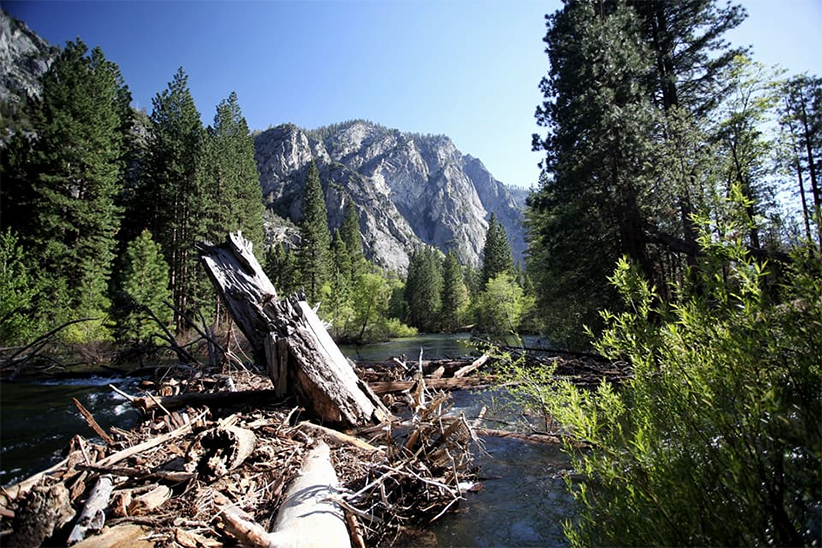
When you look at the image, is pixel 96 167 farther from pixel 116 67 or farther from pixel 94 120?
pixel 116 67

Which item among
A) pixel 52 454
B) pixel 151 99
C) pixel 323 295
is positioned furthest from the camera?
pixel 323 295

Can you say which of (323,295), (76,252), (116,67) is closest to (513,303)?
(323,295)

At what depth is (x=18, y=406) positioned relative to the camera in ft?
Answer: 29.6

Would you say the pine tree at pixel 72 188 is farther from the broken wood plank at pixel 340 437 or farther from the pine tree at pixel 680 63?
the pine tree at pixel 680 63

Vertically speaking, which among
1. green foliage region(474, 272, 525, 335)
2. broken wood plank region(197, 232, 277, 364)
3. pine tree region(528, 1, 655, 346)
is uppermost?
pine tree region(528, 1, 655, 346)

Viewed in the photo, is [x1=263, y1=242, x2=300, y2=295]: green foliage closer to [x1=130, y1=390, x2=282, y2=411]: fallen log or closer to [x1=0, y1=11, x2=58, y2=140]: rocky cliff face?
[x1=130, y1=390, x2=282, y2=411]: fallen log

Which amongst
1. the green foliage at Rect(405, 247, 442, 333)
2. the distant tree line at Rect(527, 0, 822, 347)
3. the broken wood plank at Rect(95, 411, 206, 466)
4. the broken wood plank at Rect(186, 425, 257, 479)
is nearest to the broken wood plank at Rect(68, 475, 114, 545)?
the broken wood plank at Rect(95, 411, 206, 466)

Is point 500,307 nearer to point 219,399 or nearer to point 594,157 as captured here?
point 594,157

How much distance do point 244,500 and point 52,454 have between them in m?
4.94

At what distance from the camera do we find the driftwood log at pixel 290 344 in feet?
16.3

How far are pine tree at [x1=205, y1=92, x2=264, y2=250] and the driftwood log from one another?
104ft

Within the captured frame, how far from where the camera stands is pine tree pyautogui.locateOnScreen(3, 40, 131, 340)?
23266 mm

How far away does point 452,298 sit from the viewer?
7212cm

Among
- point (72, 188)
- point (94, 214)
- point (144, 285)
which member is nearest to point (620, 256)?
point (144, 285)
